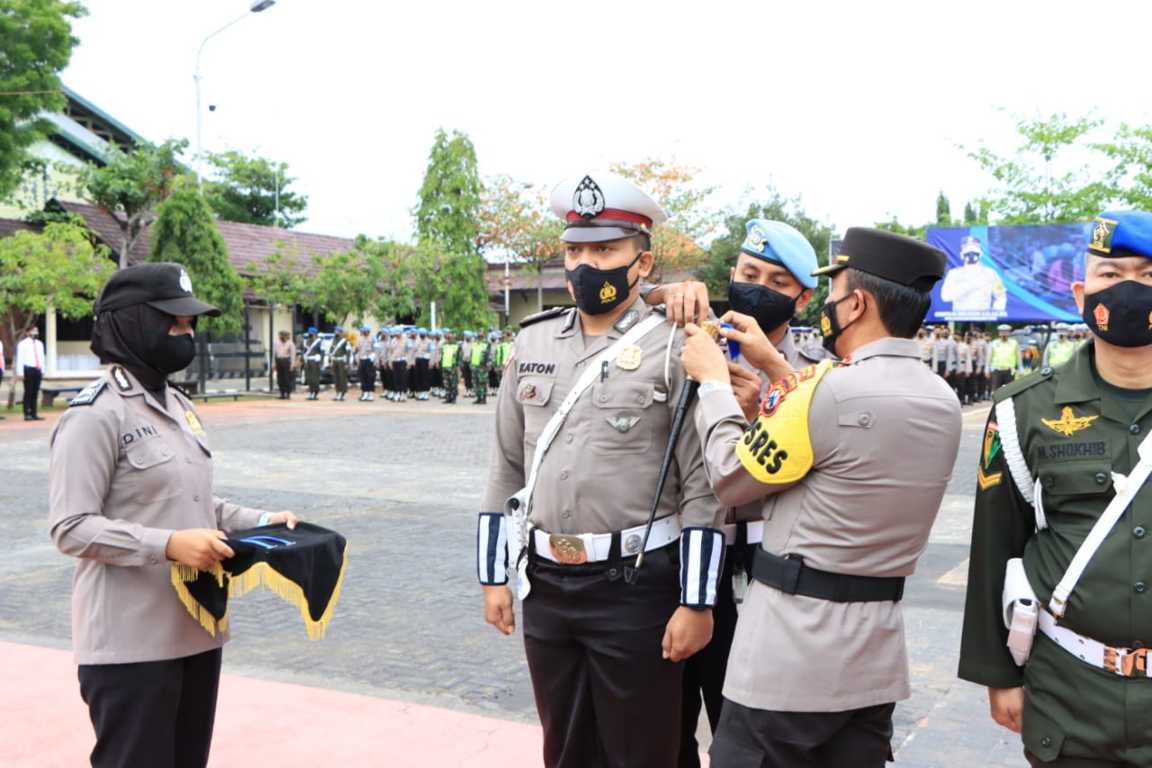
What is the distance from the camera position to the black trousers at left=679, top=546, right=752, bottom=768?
333 cm

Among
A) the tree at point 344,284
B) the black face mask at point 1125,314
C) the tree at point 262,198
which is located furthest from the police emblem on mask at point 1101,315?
the tree at point 262,198

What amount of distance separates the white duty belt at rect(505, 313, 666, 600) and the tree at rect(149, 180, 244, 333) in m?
23.5

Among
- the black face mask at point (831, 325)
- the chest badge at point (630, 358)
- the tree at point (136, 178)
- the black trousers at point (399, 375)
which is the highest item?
the tree at point (136, 178)

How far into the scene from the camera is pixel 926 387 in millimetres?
2586

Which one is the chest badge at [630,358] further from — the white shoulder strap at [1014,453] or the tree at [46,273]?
the tree at [46,273]

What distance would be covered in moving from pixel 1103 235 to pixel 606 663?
1663 millimetres

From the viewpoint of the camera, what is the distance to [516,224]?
4591 centimetres

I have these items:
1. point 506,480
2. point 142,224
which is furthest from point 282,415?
point 506,480

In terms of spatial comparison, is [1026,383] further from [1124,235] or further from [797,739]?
[797,739]

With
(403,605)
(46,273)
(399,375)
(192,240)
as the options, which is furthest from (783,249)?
(399,375)

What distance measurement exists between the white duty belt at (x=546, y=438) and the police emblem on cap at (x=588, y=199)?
35 cm

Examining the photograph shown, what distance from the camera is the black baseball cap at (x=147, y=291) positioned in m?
3.11

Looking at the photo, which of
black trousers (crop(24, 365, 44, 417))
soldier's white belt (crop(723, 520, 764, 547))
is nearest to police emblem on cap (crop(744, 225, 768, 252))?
soldier's white belt (crop(723, 520, 764, 547))

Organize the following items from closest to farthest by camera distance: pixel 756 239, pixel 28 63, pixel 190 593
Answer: pixel 190 593, pixel 756 239, pixel 28 63
